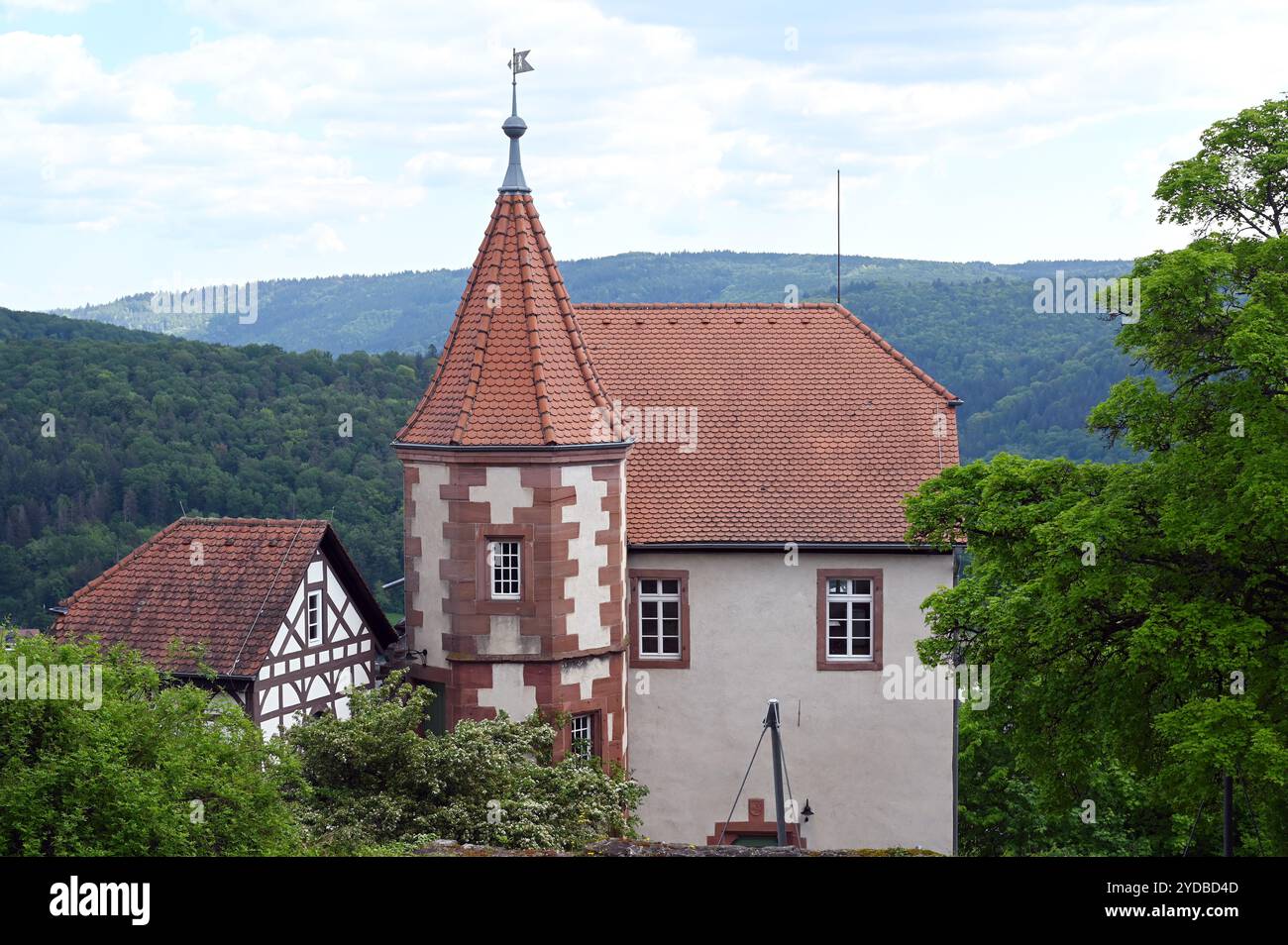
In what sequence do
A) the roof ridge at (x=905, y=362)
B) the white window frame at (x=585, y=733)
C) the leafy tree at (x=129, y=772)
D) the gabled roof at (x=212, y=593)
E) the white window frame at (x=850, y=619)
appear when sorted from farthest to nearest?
the roof ridge at (x=905, y=362)
the white window frame at (x=850, y=619)
the white window frame at (x=585, y=733)
the gabled roof at (x=212, y=593)
the leafy tree at (x=129, y=772)

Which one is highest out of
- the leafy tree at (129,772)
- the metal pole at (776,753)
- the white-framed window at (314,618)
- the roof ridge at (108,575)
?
the roof ridge at (108,575)

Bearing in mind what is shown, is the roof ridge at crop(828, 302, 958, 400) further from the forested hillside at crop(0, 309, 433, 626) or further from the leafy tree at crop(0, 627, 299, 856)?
the forested hillside at crop(0, 309, 433, 626)

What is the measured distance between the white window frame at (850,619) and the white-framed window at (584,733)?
4024 mm

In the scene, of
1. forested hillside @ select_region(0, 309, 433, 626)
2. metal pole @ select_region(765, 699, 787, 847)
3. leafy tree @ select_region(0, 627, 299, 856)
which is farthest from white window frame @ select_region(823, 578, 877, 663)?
forested hillside @ select_region(0, 309, 433, 626)

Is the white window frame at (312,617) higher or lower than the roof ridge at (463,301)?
lower

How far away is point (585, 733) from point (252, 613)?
202 inches

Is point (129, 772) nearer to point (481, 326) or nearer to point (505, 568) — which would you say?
point (505, 568)

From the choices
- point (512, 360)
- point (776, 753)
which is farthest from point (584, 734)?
point (512, 360)

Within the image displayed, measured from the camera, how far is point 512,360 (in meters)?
22.7

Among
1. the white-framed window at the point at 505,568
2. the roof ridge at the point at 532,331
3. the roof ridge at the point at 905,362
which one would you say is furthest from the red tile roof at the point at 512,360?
the roof ridge at the point at 905,362

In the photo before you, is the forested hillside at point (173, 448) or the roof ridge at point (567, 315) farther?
the forested hillside at point (173, 448)

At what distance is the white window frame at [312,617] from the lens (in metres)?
22.4

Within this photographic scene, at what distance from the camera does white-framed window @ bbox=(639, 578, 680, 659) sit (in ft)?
81.3

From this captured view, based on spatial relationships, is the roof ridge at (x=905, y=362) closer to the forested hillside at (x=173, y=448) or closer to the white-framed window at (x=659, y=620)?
the white-framed window at (x=659, y=620)
